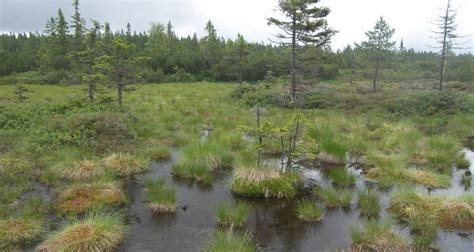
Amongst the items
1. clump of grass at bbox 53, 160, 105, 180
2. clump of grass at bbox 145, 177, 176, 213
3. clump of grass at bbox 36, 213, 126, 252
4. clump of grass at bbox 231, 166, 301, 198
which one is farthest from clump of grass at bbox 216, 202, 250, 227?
clump of grass at bbox 53, 160, 105, 180

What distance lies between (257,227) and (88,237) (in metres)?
4.09

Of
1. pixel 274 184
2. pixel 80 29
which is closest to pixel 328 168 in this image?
pixel 274 184

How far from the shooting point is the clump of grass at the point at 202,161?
1372 cm

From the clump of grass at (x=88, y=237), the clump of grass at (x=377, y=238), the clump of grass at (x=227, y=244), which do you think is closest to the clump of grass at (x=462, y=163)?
the clump of grass at (x=377, y=238)

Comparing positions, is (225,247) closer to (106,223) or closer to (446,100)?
(106,223)

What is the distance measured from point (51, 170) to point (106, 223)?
213 inches

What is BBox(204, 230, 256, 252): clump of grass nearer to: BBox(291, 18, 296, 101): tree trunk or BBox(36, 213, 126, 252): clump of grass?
BBox(36, 213, 126, 252): clump of grass

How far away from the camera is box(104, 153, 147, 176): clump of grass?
14.0 metres

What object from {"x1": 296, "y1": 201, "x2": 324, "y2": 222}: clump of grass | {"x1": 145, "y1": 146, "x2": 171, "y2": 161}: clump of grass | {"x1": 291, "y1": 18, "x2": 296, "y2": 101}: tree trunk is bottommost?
{"x1": 296, "y1": 201, "x2": 324, "y2": 222}: clump of grass

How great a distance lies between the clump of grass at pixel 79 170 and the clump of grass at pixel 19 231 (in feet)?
11.7

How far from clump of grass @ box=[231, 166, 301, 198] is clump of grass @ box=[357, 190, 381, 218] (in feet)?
6.64

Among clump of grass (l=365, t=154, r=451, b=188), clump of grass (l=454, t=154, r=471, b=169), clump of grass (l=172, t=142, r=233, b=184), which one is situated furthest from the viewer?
clump of grass (l=454, t=154, r=471, b=169)

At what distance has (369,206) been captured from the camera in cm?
1104

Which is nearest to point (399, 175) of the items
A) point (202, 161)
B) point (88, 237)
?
point (202, 161)
